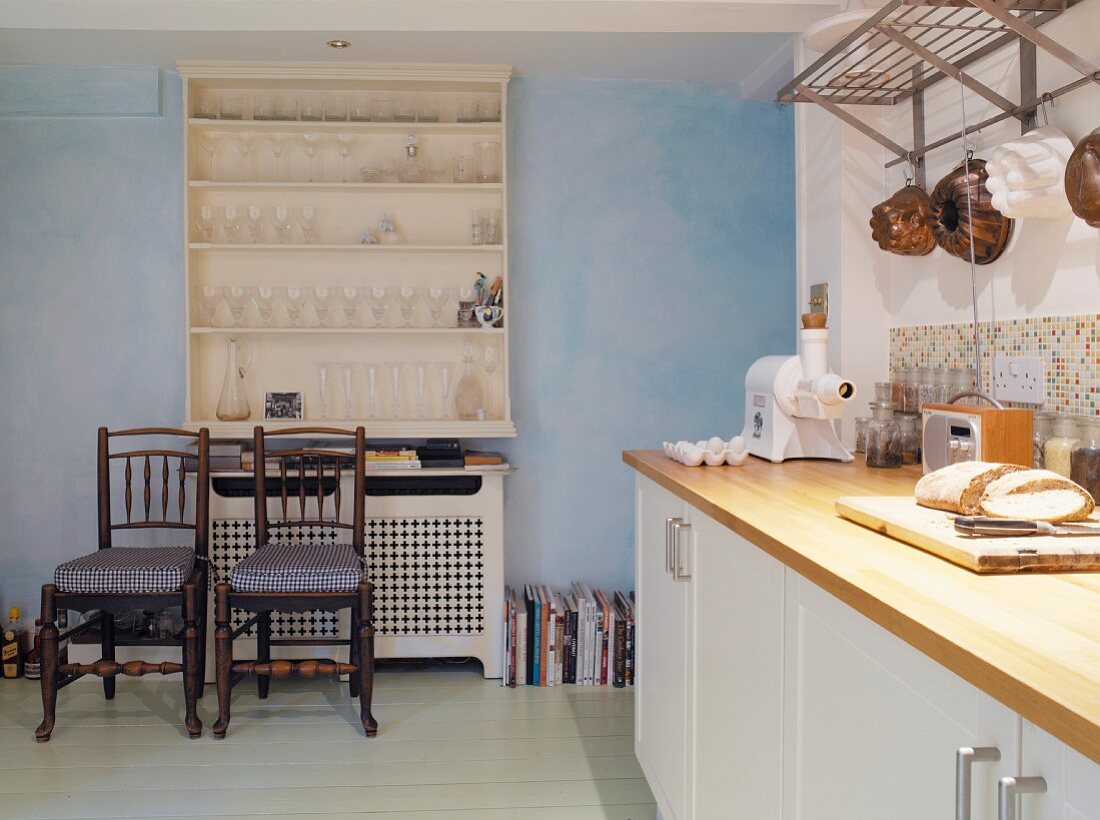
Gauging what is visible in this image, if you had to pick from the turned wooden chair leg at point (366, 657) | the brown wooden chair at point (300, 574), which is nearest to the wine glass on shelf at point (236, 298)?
the brown wooden chair at point (300, 574)

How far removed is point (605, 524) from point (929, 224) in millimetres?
1970

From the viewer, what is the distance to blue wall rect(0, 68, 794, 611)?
3828 mm

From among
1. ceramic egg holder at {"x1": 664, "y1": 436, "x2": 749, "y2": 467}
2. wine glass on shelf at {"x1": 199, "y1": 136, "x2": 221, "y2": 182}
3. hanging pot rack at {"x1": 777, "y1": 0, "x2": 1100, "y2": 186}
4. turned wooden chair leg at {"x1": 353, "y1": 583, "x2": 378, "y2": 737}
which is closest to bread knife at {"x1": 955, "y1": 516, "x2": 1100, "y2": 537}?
hanging pot rack at {"x1": 777, "y1": 0, "x2": 1100, "y2": 186}

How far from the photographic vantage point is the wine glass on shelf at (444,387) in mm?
3850

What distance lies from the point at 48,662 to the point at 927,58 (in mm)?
2949

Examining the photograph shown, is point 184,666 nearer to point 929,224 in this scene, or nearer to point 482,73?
point 482,73

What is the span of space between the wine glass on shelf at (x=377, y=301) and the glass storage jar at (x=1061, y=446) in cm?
248

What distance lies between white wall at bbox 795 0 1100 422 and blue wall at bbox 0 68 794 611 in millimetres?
986

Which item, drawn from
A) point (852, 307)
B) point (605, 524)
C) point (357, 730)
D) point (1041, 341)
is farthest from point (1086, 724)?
point (605, 524)

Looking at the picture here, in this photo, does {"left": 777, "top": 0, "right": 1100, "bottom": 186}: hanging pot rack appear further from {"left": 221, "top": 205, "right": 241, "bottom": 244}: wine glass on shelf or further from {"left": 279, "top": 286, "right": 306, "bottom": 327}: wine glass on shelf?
{"left": 221, "top": 205, "right": 241, "bottom": 244}: wine glass on shelf

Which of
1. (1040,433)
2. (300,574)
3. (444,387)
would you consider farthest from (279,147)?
(1040,433)

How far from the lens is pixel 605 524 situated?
404 cm

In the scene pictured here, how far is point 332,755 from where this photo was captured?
3000mm

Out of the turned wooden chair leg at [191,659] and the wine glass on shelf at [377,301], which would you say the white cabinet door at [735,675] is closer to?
the turned wooden chair leg at [191,659]
